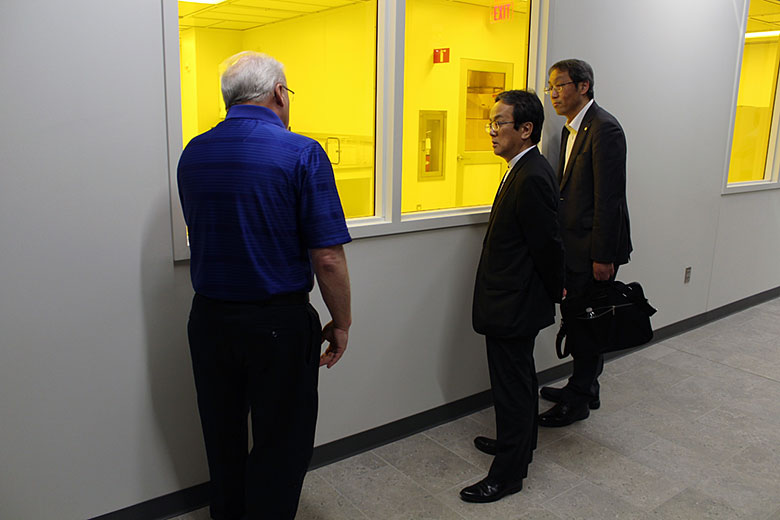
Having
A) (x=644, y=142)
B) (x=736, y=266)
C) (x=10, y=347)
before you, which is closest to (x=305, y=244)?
(x=10, y=347)

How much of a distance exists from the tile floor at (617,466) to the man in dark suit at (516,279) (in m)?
0.19

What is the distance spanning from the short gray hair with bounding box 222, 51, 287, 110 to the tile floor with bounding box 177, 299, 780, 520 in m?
1.57

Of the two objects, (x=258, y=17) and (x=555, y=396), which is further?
(x=258, y=17)

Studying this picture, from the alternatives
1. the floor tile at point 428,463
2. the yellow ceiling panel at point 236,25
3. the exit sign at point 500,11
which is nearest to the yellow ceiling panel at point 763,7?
the exit sign at point 500,11

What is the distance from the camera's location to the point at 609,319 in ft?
9.52

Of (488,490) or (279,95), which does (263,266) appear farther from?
(488,490)

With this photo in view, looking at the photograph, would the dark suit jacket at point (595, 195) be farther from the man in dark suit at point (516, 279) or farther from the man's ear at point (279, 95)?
the man's ear at point (279, 95)

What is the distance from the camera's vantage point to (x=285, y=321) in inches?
70.7

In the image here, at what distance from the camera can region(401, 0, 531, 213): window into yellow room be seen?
3344mm

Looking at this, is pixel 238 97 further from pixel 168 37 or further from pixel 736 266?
pixel 736 266

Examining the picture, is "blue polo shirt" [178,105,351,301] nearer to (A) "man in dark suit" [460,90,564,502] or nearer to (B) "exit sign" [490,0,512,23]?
(A) "man in dark suit" [460,90,564,502]

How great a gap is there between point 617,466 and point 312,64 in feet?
9.27

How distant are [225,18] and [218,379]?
265 cm

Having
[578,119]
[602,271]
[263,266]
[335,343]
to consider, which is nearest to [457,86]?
[578,119]
